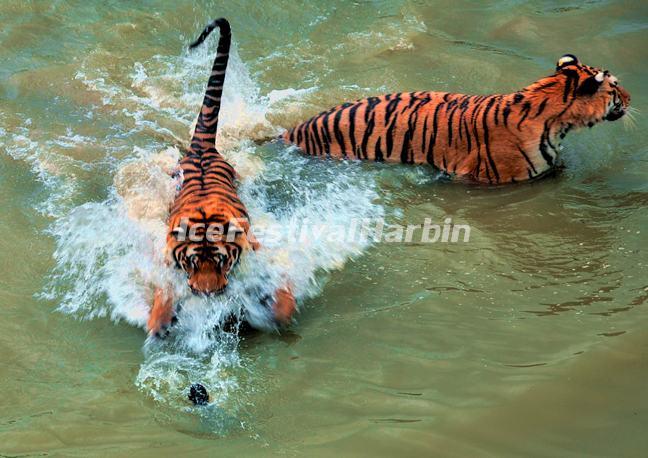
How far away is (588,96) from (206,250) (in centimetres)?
253

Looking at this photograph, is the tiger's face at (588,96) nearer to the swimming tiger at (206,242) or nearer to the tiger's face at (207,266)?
Result: the swimming tiger at (206,242)

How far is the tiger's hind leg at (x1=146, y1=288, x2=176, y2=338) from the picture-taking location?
133 inches

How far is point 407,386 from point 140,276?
152cm

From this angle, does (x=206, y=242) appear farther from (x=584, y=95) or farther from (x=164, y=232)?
(x=584, y=95)

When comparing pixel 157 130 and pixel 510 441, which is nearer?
pixel 510 441

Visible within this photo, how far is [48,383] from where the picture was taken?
3.09 meters

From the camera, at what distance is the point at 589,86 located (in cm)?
449

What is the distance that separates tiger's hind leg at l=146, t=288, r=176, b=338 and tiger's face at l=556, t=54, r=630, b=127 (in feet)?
8.45

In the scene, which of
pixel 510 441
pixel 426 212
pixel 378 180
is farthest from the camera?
pixel 378 180

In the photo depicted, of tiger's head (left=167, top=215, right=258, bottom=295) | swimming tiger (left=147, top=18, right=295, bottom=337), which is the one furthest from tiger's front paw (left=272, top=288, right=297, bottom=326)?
tiger's head (left=167, top=215, right=258, bottom=295)

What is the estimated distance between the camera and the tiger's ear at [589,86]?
448 centimetres

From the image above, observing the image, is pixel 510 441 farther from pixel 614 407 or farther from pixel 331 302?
pixel 331 302

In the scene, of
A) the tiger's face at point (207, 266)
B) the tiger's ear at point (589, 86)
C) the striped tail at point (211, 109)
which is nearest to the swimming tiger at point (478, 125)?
the tiger's ear at point (589, 86)

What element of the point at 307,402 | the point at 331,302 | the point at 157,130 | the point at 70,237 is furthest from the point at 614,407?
the point at 157,130
